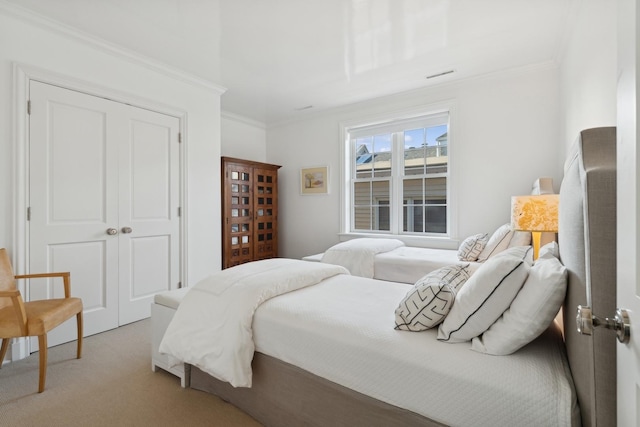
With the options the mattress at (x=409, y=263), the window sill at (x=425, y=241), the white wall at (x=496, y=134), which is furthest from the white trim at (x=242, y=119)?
the mattress at (x=409, y=263)

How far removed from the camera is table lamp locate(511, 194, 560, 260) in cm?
217

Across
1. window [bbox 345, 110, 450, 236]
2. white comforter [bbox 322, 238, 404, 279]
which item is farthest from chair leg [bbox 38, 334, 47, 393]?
window [bbox 345, 110, 450, 236]

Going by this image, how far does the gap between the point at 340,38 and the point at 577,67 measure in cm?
191

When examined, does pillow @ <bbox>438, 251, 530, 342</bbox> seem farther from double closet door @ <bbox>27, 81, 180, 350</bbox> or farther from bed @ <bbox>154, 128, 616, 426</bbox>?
double closet door @ <bbox>27, 81, 180, 350</bbox>

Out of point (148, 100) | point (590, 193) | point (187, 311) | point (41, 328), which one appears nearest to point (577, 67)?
point (590, 193)

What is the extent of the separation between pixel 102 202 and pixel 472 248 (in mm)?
3590

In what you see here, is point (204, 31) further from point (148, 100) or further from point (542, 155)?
point (542, 155)

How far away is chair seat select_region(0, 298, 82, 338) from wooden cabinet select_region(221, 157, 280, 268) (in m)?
2.10

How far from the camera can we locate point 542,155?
338cm

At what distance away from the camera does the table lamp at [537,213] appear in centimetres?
217

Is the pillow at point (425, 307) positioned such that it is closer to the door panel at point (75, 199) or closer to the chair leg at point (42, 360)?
the chair leg at point (42, 360)

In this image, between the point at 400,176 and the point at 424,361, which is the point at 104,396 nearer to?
the point at 424,361

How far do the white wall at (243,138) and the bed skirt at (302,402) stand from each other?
3.90 meters

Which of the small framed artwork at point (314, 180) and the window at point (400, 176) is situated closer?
the window at point (400, 176)
